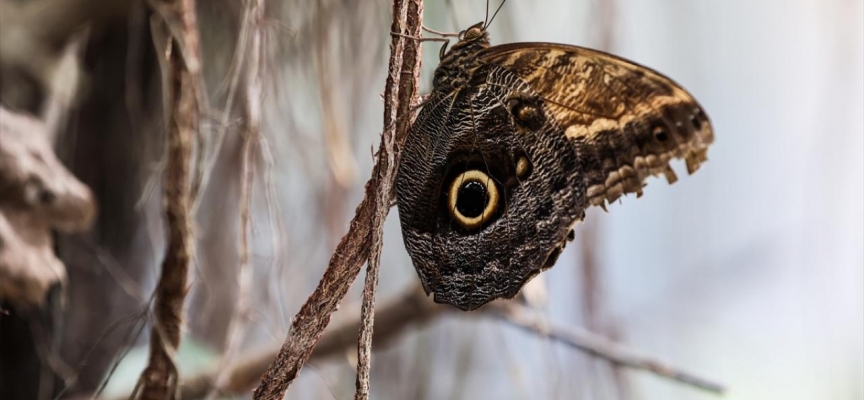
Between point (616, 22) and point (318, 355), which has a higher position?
point (616, 22)

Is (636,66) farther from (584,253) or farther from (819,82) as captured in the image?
(819,82)

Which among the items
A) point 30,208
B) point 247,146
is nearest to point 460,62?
point 247,146

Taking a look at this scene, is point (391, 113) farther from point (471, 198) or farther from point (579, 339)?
point (579, 339)

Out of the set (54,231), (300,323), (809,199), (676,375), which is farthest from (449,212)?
(809,199)

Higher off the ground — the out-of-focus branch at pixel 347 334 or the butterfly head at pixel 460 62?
the butterfly head at pixel 460 62

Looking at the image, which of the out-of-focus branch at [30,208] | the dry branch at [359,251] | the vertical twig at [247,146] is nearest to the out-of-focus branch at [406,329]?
the vertical twig at [247,146]

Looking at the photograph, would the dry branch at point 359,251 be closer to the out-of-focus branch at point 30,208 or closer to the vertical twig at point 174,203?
the vertical twig at point 174,203

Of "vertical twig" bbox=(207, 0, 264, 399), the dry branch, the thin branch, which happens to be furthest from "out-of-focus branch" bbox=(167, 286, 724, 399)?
the dry branch
